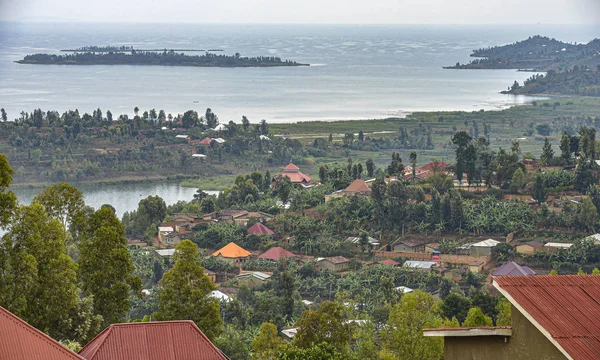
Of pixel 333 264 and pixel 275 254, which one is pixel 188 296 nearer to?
pixel 333 264

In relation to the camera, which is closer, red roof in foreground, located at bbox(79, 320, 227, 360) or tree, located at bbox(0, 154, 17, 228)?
red roof in foreground, located at bbox(79, 320, 227, 360)

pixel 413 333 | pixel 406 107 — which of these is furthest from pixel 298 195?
pixel 406 107

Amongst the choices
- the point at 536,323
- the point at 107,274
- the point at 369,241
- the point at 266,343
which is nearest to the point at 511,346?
the point at 536,323

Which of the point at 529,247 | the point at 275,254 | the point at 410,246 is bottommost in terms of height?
the point at 275,254

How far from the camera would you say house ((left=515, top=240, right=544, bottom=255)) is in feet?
89.4

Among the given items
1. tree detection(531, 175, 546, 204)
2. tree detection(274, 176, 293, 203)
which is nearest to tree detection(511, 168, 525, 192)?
tree detection(531, 175, 546, 204)

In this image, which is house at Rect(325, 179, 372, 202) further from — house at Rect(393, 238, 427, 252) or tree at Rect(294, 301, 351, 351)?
tree at Rect(294, 301, 351, 351)

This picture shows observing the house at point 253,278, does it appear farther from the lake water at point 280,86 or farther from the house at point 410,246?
the lake water at point 280,86

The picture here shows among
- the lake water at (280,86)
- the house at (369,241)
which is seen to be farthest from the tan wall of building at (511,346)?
the lake water at (280,86)

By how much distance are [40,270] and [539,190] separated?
772 inches

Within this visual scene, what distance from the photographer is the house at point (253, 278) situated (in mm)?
27094

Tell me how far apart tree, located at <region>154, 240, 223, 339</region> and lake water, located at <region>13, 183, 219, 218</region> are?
2881 centimetres

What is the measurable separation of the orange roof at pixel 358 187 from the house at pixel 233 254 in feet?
14.7

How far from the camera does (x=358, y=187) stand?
109 feet
